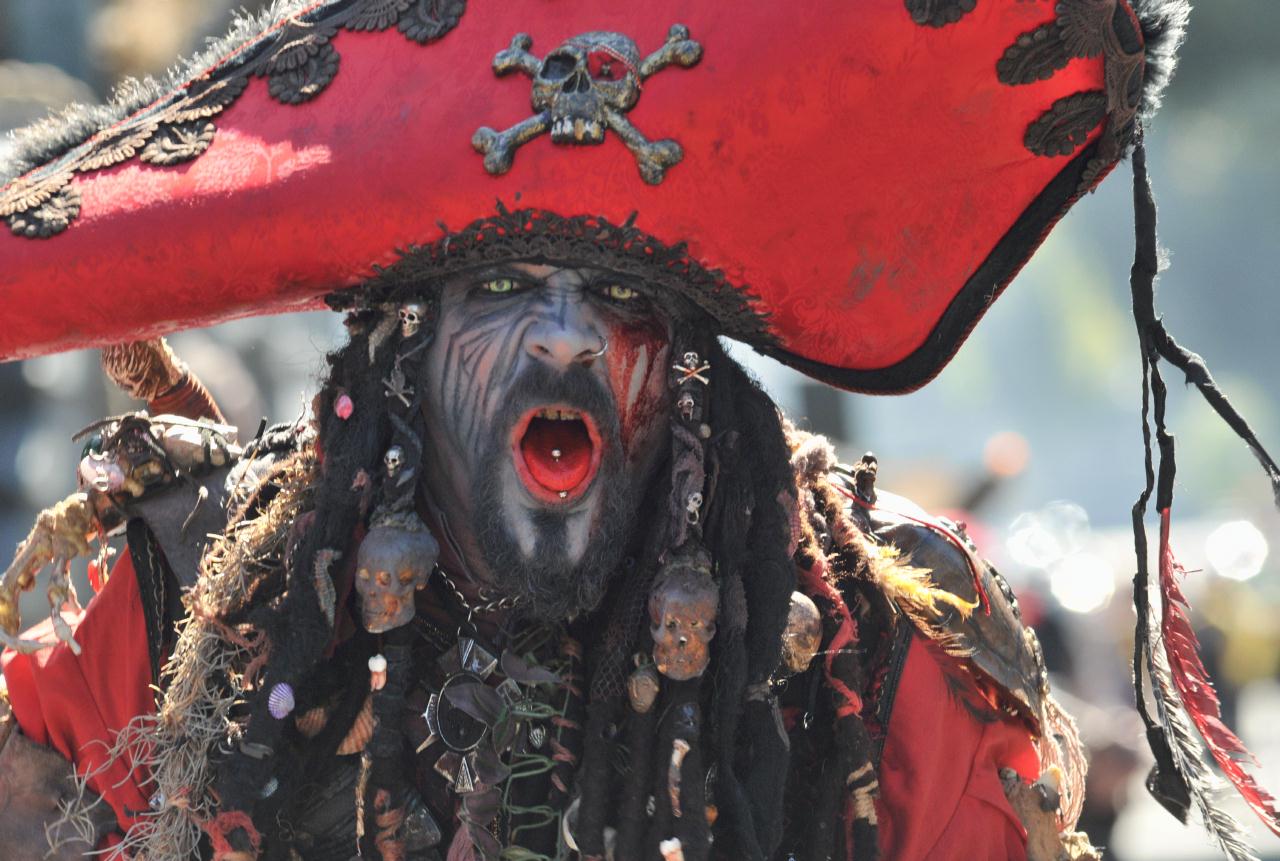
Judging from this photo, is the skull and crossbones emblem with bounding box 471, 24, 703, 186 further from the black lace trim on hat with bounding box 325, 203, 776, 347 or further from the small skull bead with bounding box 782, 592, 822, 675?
the small skull bead with bounding box 782, 592, 822, 675

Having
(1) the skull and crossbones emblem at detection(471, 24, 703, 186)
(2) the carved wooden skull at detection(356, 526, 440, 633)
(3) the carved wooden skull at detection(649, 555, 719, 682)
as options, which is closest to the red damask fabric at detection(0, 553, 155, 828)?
(2) the carved wooden skull at detection(356, 526, 440, 633)

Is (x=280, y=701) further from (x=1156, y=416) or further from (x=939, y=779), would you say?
(x=1156, y=416)

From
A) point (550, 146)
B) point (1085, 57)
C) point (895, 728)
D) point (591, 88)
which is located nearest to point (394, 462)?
point (550, 146)

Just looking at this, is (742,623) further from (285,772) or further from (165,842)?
(165,842)

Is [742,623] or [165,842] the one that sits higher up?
[742,623]

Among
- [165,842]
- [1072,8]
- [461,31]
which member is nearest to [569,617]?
[165,842]

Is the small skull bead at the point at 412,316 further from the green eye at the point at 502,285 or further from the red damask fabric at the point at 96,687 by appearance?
the red damask fabric at the point at 96,687

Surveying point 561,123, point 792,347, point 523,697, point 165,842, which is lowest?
point 165,842

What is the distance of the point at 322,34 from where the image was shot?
99.3 inches

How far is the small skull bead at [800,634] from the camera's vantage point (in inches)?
106

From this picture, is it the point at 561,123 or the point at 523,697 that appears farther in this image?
the point at 523,697

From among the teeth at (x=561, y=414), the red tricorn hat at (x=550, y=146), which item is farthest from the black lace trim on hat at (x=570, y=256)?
the teeth at (x=561, y=414)

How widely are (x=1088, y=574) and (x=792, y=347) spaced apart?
19.5ft

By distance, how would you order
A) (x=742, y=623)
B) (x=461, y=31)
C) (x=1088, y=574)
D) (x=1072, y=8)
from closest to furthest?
(x=1072, y=8), (x=461, y=31), (x=742, y=623), (x=1088, y=574)
